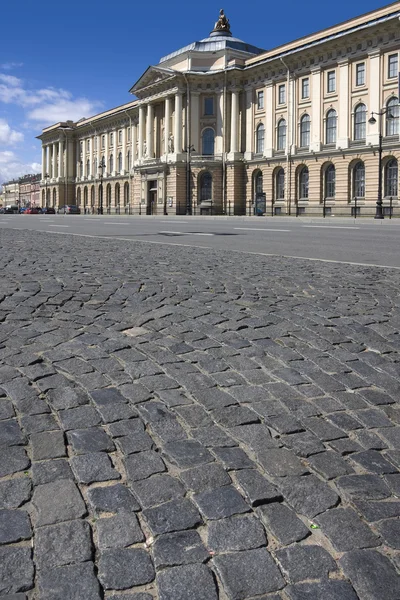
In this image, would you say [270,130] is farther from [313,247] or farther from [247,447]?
[247,447]

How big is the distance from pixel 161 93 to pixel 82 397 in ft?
227

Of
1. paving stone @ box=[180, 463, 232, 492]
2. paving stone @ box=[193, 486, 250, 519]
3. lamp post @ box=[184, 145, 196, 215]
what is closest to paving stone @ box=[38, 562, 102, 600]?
paving stone @ box=[193, 486, 250, 519]

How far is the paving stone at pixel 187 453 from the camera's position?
263 cm

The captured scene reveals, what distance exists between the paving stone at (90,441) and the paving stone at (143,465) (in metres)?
0.15

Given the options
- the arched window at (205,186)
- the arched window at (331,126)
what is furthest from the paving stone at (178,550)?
the arched window at (205,186)

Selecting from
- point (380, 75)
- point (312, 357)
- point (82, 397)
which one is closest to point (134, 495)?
point (82, 397)

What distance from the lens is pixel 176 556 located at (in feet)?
6.51

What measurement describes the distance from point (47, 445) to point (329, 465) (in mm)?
1281

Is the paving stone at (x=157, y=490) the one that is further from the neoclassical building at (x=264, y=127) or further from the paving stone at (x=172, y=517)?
the neoclassical building at (x=264, y=127)

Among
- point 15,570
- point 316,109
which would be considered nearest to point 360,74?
point 316,109

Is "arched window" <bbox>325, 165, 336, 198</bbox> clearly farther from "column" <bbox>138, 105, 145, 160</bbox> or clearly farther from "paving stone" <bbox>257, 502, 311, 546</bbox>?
"paving stone" <bbox>257, 502, 311, 546</bbox>

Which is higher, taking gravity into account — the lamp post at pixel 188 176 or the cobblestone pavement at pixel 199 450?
the lamp post at pixel 188 176

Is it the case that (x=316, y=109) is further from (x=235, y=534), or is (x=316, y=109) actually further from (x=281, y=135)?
(x=235, y=534)

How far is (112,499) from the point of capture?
232 centimetres
